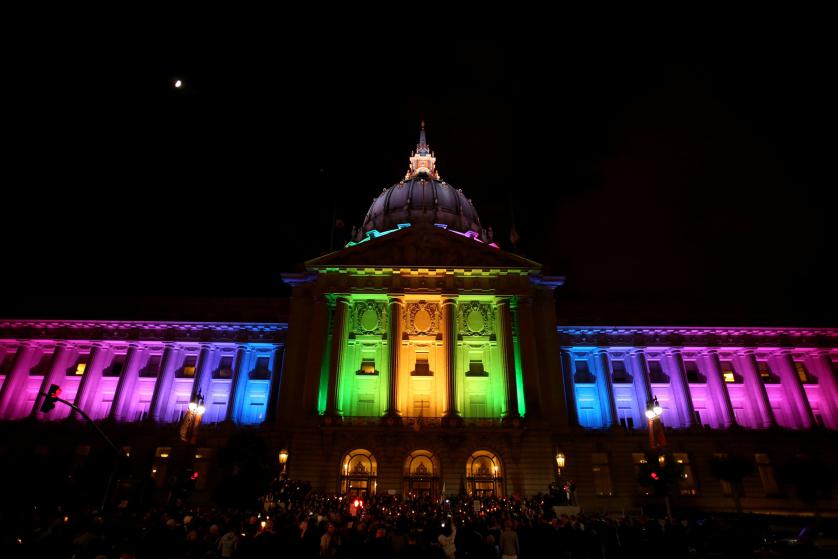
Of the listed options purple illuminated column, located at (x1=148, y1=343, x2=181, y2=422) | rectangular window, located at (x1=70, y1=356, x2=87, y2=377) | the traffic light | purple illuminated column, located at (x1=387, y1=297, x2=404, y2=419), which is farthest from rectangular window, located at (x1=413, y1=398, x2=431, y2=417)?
rectangular window, located at (x1=70, y1=356, x2=87, y2=377)

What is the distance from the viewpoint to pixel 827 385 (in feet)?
162

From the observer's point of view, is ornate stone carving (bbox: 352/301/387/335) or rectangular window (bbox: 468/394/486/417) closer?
rectangular window (bbox: 468/394/486/417)

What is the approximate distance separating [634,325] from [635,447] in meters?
12.7

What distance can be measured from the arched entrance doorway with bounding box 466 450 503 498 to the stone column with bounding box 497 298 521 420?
136 inches

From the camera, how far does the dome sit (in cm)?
6912

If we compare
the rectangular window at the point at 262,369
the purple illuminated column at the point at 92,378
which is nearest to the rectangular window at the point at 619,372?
the rectangular window at the point at 262,369

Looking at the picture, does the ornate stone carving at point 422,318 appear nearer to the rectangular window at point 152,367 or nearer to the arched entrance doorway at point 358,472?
the arched entrance doorway at point 358,472

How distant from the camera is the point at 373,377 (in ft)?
144

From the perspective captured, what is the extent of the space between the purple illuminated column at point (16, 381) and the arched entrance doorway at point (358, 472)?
3386 centimetres

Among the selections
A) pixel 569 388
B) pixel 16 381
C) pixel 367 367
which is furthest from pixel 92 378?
pixel 569 388

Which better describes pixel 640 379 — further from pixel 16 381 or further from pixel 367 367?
pixel 16 381

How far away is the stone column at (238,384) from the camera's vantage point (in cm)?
4612

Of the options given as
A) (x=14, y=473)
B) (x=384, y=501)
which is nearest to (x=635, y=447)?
(x=384, y=501)

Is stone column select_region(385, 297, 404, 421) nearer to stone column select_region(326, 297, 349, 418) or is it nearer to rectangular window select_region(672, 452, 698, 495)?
stone column select_region(326, 297, 349, 418)
